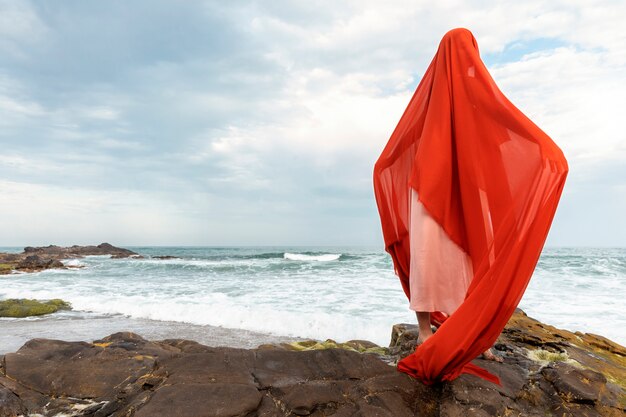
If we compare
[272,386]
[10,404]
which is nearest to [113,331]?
[10,404]

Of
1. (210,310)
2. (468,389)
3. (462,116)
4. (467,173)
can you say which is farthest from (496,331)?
(210,310)

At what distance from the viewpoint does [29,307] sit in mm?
9766

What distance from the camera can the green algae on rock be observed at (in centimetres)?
940

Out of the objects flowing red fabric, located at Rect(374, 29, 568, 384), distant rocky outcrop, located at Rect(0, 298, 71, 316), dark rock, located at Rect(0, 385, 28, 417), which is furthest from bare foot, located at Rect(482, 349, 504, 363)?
distant rocky outcrop, located at Rect(0, 298, 71, 316)

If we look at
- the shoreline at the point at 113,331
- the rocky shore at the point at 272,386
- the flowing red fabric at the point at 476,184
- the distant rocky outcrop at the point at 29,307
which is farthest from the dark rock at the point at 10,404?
the distant rocky outcrop at the point at 29,307

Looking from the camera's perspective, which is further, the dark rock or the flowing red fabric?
the dark rock

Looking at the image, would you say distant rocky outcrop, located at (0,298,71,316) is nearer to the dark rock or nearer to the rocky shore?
the rocky shore

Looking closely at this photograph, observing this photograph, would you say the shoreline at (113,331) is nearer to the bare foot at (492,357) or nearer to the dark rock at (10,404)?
the dark rock at (10,404)

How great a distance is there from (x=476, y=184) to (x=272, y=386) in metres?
1.86

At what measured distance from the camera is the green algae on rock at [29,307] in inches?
370

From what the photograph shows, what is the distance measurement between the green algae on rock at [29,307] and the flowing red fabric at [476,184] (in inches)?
399

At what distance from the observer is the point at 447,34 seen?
2826 mm

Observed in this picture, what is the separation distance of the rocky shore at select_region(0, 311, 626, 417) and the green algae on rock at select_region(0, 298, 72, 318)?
7.75 meters

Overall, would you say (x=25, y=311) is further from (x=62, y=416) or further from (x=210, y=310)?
(x=62, y=416)
